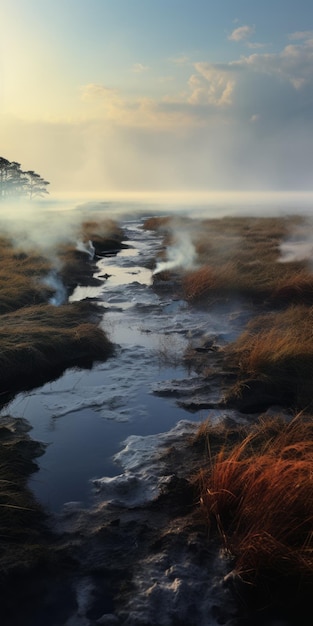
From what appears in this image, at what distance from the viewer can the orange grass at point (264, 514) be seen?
191 inches

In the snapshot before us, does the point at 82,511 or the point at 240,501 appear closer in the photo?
the point at 240,501

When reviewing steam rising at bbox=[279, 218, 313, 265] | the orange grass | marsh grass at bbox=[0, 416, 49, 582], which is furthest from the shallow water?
steam rising at bbox=[279, 218, 313, 265]

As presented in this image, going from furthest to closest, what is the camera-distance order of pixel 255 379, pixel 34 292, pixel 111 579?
pixel 34 292, pixel 255 379, pixel 111 579

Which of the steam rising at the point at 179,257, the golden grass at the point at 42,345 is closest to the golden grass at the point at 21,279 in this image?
the golden grass at the point at 42,345

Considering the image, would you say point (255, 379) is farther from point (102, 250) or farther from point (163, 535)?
point (102, 250)

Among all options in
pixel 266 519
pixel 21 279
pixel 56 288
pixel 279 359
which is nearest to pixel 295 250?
pixel 56 288

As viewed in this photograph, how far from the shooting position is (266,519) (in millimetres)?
5180

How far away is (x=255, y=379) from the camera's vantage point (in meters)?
10.2

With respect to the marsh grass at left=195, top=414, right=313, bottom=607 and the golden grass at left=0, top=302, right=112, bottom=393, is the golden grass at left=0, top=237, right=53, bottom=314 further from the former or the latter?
the marsh grass at left=195, top=414, right=313, bottom=607

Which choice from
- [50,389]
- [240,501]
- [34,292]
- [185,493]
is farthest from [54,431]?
[34,292]

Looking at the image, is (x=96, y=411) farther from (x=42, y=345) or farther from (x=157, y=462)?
(x=42, y=345)

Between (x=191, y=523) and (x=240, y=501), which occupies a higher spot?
(x=240, y=501)

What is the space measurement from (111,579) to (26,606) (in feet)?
2.95

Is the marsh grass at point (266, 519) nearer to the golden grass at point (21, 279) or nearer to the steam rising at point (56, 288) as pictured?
the golden grass at point (21, 279)
